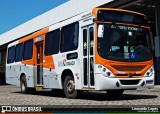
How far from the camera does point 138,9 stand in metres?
33.8

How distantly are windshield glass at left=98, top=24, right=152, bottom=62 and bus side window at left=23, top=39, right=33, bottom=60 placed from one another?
653 cm

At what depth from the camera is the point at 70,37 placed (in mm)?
14125

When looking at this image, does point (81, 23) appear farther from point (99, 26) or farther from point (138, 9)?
point (138, 9)

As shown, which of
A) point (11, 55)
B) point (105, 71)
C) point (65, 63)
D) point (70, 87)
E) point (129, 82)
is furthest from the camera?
point (11, 55)

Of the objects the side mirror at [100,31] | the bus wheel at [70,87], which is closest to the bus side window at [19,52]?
the bus wheel at [70,87]

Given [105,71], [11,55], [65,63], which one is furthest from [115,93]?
[11,55]

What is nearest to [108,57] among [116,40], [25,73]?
[116,40]

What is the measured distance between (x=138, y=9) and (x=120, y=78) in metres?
22.3

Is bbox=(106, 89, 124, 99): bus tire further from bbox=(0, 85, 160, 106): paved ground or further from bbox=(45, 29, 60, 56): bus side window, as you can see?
bbox=(45, 29, 60, 56): bus side window

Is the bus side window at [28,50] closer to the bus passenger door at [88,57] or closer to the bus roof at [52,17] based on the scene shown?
the bus passenger door at [88,57]

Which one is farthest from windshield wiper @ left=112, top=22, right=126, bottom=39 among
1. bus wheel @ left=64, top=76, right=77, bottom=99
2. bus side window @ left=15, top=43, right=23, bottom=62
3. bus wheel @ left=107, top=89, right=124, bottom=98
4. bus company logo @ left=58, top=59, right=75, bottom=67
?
bus side window @ left=15, top=43, right=23, bottom=62

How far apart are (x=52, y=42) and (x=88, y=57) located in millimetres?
3235

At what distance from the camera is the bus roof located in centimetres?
3328

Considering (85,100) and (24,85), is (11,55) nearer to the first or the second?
(24,85)
